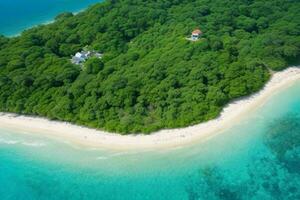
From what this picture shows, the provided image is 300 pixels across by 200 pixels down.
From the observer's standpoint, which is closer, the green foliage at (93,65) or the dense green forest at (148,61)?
the dense green forest at (148,61)

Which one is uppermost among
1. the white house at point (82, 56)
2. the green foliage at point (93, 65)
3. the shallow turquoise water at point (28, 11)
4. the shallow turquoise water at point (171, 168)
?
the shallow turquoise water at point (28, 11)

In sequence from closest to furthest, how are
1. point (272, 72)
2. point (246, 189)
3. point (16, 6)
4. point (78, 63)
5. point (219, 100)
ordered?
point (246, 189), point (219, 100), point (272, 72), point (78, 63), point (16, 6)

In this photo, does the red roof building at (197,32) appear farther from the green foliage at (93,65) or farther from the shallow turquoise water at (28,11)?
the shallow turquoise water at (28,11)

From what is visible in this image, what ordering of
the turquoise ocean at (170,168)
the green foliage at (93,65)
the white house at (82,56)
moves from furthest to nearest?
the white house at (82,56)
the green foliage at (93,65)
the turquoise ocean at (170,168)

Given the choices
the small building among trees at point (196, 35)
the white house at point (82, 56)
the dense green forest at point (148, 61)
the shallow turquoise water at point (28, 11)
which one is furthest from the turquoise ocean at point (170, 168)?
the shallow turquoise water at point (28, 11)

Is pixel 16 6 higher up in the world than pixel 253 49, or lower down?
higher up

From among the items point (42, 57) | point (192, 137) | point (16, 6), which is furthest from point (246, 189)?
point (16, 6)

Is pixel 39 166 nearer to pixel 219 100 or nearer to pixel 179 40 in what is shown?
pixel 219 100
